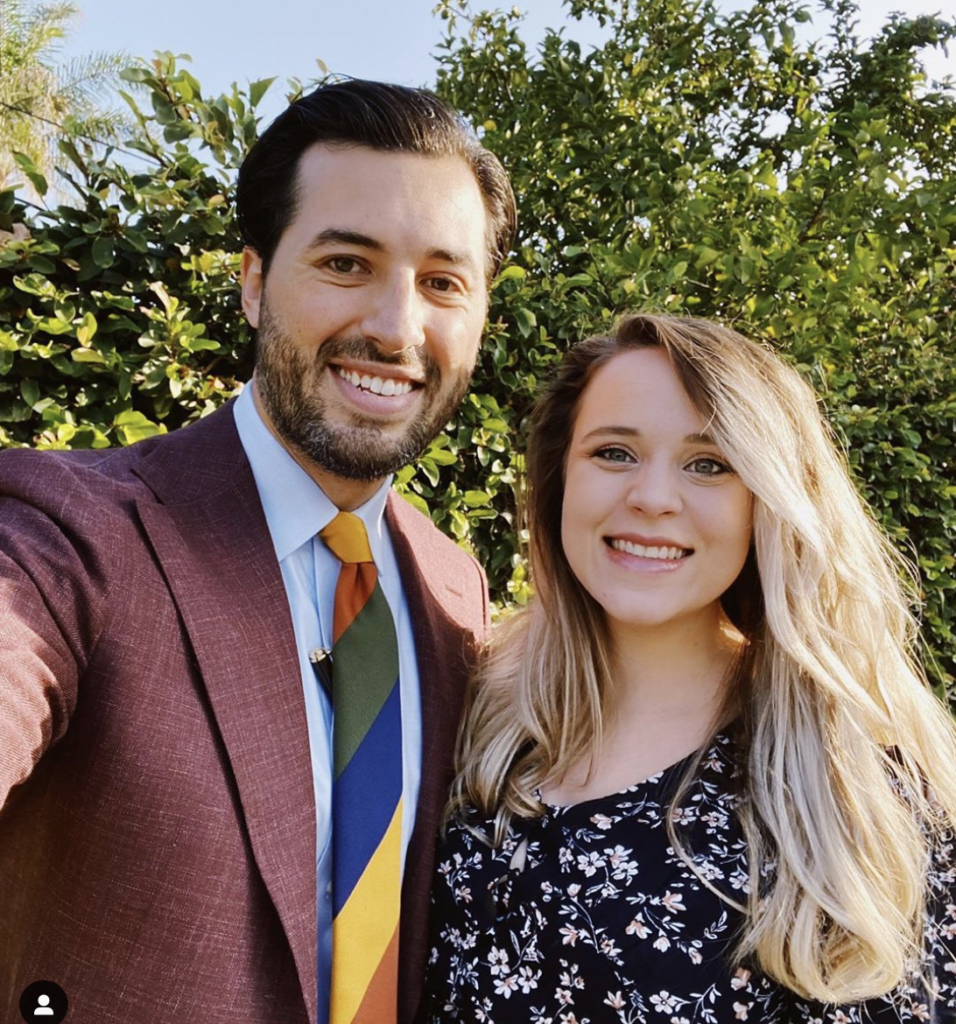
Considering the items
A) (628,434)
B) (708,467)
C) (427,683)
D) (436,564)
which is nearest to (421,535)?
(436,564)

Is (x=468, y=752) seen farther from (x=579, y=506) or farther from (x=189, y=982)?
(x=189, y=982)

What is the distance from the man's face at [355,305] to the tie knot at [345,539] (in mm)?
94

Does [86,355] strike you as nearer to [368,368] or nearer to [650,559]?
[368,368]

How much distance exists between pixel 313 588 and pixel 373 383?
1.43 feet

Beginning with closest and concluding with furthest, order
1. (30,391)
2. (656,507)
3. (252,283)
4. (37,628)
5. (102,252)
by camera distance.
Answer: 1. (37,628)
2. (656,507)
3. (252,283)
4. (30,391)
5. (102,252)

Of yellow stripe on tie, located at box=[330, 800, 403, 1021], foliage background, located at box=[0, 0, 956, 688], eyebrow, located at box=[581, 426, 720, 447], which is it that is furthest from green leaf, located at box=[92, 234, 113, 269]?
yellow stripe on tie, located at box=[330, 800, 403, 1021]

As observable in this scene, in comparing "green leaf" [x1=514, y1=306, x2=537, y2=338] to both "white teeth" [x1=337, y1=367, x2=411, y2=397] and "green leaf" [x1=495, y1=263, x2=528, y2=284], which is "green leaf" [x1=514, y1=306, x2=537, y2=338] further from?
"white teeth" [x1=337, y1=367, x2=411, y2=397]

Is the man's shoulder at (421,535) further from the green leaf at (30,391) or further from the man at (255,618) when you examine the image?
the green leaf at (30,391)

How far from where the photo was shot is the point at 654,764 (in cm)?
188

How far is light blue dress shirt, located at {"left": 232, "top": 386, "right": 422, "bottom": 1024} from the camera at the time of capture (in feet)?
5.58

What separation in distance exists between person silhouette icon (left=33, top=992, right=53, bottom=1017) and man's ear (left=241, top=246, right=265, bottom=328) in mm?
1330

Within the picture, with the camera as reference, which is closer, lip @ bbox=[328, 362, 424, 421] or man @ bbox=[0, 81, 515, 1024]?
man @ bbox=[0, 81, 515, 1024]

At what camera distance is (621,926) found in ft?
5.47

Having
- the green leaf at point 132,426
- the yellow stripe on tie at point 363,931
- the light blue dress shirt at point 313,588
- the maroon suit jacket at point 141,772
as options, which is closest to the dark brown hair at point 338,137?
the light blue dress shirt at point 313,588
